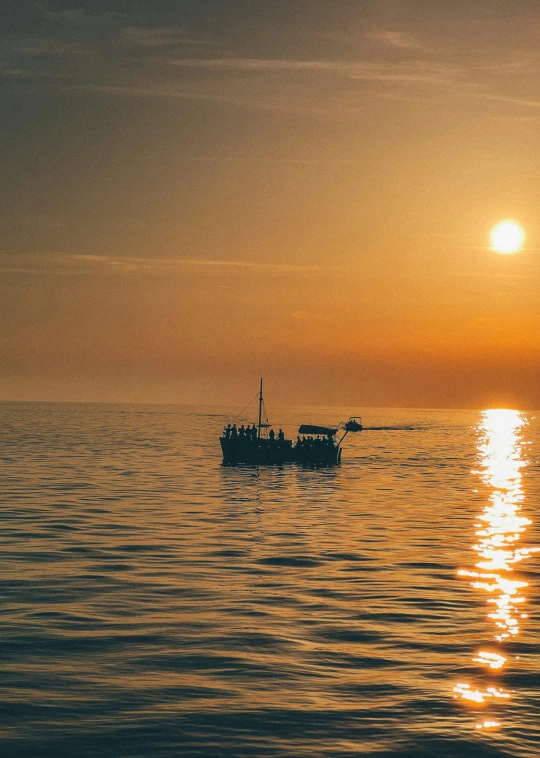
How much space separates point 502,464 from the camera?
12594 cm

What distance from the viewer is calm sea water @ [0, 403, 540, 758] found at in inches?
634

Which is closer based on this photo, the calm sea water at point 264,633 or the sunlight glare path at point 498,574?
the calm sea water at point 264,633

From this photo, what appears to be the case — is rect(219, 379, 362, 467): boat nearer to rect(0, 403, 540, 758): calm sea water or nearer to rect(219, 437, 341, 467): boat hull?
rect(219, 437, 341, 467): boat hull

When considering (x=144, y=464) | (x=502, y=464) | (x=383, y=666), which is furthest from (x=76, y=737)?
(x=502, y=464)

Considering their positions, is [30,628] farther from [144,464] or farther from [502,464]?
[502,464]

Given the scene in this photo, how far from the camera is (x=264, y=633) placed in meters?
23.1

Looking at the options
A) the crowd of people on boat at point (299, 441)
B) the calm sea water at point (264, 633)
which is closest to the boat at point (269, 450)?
the crowd of people on boat at point (299, 441)

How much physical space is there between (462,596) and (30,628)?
13.9m

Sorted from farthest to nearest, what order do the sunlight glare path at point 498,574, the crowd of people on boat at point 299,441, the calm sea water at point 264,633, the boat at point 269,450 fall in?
1. the crowd of people on boat at point 299,441
2. the boat at point 269,450
3. the sunlight glare path at point 498,574
4. the calm sea water at point 264,633

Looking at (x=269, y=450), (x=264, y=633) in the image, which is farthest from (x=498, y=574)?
(x=269, y=450)

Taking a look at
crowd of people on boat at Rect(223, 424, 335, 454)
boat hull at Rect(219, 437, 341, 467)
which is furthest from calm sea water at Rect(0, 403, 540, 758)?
crowd of people on boat at Rect(223, 424, 335, 454)

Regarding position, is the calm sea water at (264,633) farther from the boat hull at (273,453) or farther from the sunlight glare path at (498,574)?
the boat hull at (273,453)

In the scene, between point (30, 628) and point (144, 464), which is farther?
point (144, 464)

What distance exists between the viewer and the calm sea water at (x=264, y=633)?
1611cm
